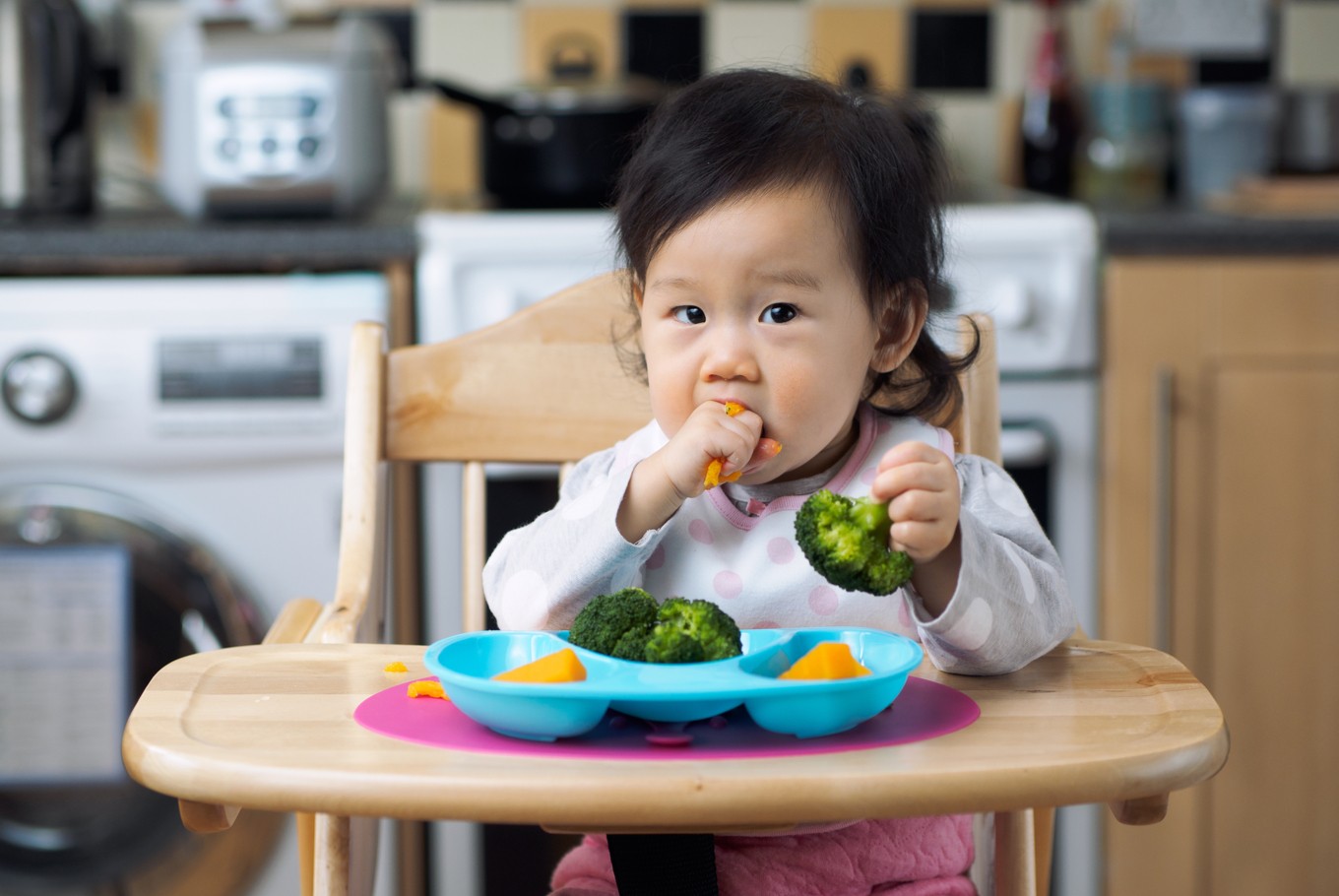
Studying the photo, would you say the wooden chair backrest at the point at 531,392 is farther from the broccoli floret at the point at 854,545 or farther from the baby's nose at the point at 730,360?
the broccoli floret at the point at 854,545

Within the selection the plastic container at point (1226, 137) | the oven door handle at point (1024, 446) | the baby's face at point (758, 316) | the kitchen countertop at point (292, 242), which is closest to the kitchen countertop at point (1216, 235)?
the kitchen countertop at point (292, 242)

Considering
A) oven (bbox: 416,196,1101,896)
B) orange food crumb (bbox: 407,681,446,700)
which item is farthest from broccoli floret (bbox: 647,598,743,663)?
oven (bbox: 416,196,1101,896)

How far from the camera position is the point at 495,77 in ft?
7.64

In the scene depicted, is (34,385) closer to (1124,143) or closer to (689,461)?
(689,461)

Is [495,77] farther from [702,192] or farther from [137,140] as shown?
[702,192]

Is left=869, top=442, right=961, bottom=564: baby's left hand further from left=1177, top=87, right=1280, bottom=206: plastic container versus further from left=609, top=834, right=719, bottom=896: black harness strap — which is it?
left=1177, top=87, right=1280, bottom=206: plastic container

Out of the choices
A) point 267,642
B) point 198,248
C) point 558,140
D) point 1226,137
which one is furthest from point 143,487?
point 1226,137

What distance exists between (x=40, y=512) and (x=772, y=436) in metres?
1.10

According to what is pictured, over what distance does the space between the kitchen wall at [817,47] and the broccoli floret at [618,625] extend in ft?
5.38

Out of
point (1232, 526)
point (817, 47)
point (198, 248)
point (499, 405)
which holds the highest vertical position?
point (817, 47)

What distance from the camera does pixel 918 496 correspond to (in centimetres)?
73

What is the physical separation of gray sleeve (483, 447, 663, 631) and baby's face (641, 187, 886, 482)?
0.07 metres

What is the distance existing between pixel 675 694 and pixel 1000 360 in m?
1.21

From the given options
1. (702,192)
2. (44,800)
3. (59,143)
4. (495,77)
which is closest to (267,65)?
(59,143)
